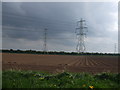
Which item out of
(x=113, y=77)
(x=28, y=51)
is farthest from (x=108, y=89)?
(x=28, y=51)

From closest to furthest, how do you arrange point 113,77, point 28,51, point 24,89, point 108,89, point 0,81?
point 24,89
point 108,89
point 0,81
point 113,77
point 28,51

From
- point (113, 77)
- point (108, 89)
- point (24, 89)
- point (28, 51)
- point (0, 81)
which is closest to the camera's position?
point (24, 89)

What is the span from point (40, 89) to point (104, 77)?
11.6ft

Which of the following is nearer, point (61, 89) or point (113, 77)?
point (61, 89)

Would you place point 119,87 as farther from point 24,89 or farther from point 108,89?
point 24,89

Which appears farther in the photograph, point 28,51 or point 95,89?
point 28,51

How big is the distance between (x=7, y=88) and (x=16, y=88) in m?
0.30

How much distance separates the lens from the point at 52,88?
5.53m

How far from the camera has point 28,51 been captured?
90125 mm

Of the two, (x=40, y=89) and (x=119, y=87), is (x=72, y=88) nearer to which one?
(x=40, y=89)

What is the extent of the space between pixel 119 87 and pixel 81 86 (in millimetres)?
1337

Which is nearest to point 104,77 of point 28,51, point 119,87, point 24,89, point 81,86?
point 119,87

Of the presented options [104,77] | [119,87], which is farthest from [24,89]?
[104,77]

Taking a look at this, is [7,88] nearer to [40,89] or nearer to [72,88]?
[40,89]
